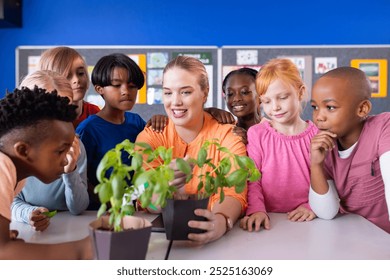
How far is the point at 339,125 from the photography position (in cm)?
96

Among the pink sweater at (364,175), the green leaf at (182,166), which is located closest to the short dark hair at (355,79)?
the pink sweater at (364,175)

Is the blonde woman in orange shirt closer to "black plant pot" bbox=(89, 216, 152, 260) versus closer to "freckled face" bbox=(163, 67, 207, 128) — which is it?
"freckled face" bbox=(163, 67, 207, 128)

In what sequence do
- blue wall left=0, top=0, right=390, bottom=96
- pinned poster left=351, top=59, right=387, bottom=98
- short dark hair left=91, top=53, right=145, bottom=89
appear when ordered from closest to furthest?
short dark hair left=91, top=53, right=145, bottom=89, pinned poster left=351, top=59, right=387, bottom=98, blue wall left=0, top=0, right=390, bottom=96

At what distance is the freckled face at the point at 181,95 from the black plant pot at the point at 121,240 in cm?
51

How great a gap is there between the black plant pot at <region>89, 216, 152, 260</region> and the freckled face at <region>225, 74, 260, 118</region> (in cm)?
104

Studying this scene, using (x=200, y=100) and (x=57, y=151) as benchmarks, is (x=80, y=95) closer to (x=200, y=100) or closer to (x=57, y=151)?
(x=200, y=100)

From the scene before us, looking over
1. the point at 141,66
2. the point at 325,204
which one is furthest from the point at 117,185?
the point at 141,66

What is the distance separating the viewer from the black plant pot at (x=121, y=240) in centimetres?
56

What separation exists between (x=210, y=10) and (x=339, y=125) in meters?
2.13

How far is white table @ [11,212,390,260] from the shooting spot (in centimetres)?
68

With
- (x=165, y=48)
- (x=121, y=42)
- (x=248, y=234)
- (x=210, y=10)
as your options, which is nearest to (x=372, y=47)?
(x=210, y=10)

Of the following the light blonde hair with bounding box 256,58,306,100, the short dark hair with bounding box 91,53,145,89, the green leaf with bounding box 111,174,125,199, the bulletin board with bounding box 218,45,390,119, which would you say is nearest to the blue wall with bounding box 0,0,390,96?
the bulletin board with bounding box 218,45,390,119

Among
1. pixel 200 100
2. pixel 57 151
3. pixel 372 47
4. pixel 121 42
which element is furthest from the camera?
pixel 121 42

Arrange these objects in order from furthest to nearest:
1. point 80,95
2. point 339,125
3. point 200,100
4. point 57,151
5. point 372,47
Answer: point 372,47 < point 80,95 < point 200,100 < point 339,125 < point 57,151
